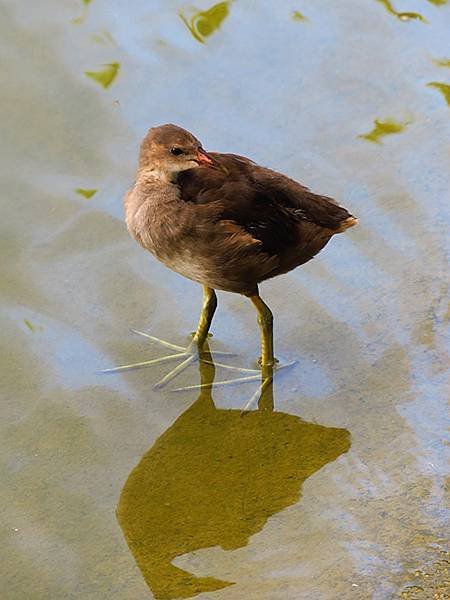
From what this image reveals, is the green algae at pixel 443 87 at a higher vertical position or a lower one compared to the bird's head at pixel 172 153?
lower

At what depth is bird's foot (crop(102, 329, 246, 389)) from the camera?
16.5ft

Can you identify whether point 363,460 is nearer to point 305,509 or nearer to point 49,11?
point 305,509

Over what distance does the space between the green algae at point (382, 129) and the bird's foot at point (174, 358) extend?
5.55 ft

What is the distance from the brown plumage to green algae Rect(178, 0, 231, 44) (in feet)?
7.73

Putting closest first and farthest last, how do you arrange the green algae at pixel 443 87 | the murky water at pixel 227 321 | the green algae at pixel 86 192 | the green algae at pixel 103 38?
the murky water at pixel 227 321, the green algae at pixel 86 192, the green algae at pixel 443 87, the green algae at pixel 103 38

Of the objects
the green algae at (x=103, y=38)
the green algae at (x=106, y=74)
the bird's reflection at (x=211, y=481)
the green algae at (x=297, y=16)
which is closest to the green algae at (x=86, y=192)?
the green algae at (x=106, y=74)

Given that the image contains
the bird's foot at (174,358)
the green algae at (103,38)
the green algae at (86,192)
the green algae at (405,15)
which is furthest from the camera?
the green algae at (405,15)

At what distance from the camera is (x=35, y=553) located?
165 inches

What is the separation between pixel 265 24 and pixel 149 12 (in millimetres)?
665

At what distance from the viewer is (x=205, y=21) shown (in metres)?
7.05

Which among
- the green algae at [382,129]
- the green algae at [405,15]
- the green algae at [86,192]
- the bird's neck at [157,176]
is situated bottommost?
the green algae at [86,192]

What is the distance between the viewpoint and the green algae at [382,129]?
633 cm

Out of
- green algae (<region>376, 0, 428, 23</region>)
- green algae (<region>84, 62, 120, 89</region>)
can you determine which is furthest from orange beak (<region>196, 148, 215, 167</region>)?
green algae (<region>376, 0, 428, 23</region>)

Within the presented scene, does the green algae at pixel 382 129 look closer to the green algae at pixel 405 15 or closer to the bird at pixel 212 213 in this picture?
the green algae at pixel 405 15
